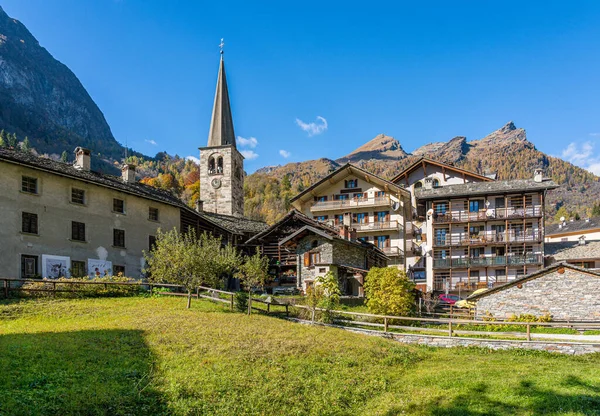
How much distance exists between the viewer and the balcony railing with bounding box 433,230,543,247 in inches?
1813

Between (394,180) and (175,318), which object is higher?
(394,180)

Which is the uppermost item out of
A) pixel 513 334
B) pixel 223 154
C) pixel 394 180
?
pixel 223 154

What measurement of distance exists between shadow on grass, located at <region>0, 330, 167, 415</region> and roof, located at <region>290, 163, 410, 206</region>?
38.5 metres

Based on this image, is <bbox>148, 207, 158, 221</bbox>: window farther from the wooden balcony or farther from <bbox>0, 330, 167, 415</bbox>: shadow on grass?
<bbox>0, 330, 167, 415</bbox>: shadow on grass

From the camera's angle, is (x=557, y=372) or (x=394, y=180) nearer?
(x=557, y=372)

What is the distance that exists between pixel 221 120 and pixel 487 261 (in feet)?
132

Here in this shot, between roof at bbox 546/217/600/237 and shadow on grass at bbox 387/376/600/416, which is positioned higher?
roof at bbox 546/217/600/237

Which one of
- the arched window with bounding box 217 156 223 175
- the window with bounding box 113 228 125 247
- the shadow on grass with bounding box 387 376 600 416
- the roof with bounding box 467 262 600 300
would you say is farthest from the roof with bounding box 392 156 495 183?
the shadow on grass with bounding box 387 376 600 416

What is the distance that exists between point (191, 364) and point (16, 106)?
199997 millimetres

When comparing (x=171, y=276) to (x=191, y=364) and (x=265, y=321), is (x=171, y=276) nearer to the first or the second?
(x=265, y=321)

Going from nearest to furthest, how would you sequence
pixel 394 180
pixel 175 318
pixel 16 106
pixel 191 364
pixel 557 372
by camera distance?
pixel 191 364
pixel 557 372
pixel 175 318
pixel 394 180
pixel 16 106

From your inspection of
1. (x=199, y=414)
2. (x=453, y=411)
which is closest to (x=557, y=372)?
(x=453, y=411)

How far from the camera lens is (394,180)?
190 feet

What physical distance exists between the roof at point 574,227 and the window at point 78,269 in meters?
72.0
